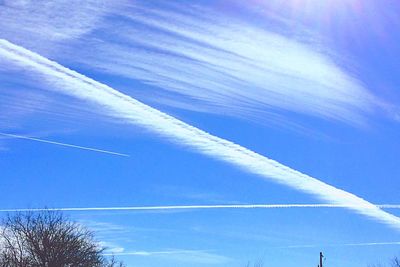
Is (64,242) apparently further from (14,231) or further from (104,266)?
(104,266)

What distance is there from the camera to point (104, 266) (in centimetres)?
5106

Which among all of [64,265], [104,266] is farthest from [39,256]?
[104,266]

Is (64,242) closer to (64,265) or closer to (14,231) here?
(64,265)

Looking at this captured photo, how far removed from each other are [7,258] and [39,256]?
3259 millimetres

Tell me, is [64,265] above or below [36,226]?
below

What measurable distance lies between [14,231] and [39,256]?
12.3ft

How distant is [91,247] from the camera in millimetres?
45906

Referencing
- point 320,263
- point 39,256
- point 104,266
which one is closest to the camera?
point 39,256

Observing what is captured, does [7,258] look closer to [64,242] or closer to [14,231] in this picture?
[14,231]

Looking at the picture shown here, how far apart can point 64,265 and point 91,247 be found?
127 inches

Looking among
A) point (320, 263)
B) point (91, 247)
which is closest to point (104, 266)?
point (91, 247)

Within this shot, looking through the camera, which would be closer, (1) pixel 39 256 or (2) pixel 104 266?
(1) pixel 39 256

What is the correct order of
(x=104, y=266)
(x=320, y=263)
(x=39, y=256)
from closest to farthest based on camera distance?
(x=39, y=256), (x=104, y=266), (x=320, y=263)

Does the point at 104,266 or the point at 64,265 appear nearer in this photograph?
the point at 64,265
